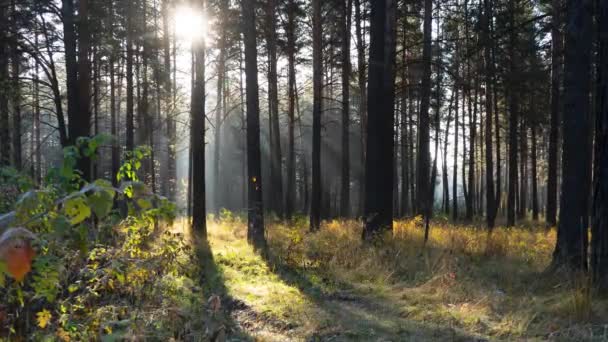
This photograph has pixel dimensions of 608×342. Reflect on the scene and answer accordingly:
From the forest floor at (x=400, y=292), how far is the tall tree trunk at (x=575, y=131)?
1.73 ft

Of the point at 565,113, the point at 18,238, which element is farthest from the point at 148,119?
the point at 18,238

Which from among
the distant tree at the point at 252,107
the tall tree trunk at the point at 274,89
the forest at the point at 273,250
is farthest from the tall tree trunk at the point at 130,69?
the distant tree at the point at 252,107

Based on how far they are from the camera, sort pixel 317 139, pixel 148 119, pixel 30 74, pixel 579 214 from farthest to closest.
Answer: pixel 30 74 < pixel 148 119 < pixel 317 139 < pixel 579 214

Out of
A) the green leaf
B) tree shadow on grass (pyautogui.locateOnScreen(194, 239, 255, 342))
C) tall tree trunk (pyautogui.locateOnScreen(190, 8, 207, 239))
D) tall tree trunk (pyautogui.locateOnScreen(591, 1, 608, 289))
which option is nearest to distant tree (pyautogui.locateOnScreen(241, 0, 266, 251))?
tree shadow on grass (pyautogui.locateOnScreen(194, 239, 255, 342))

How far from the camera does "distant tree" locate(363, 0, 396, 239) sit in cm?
1013

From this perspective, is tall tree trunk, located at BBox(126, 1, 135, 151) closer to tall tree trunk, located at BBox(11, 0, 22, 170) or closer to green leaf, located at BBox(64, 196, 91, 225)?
tall tree trunk, located at BBox(11, 0, 22, 170)

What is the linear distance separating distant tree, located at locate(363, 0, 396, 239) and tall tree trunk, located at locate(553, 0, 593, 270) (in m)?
4.23

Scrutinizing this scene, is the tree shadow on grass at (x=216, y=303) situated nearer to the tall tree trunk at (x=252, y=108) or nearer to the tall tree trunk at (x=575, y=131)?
the tall tree trunk at (x=252, y=108)

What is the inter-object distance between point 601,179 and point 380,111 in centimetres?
544

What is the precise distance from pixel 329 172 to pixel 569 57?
1382 inches

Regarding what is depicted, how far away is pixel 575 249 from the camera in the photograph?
20.3 ft

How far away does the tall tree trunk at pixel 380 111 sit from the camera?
33.2ft

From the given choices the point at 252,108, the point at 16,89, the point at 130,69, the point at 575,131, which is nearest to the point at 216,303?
the point at 575,131

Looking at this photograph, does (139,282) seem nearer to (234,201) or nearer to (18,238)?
(18,238)
